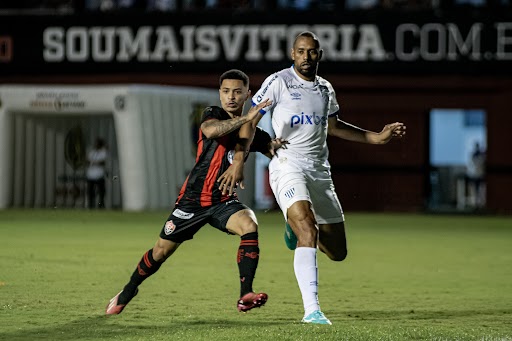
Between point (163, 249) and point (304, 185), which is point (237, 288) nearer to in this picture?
point (163, 249)

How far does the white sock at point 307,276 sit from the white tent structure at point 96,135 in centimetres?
1817

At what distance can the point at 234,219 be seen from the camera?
917 cm

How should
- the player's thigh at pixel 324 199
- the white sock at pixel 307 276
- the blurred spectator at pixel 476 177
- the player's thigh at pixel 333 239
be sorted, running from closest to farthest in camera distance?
the white sock at pixel 307 276, the player's thigh at pixel 324 199, the player's thigh at pixel 333 239, the blurred spectator at pixel 476 177

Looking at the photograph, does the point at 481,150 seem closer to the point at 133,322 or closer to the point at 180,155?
the point at 180,155

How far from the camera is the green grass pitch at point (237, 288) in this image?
335 inches

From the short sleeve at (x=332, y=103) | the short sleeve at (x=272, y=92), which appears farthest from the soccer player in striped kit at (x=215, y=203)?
the short sleeve at (x=332, y=103)

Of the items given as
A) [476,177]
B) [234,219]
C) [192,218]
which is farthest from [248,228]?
[476,177]

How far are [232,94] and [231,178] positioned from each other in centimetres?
71

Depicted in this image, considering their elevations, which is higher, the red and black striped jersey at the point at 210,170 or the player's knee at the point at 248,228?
the red and black striped jersey at the point at 210,170

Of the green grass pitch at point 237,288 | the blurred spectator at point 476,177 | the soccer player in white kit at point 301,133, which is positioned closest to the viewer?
the green grass pitch at point 237,288

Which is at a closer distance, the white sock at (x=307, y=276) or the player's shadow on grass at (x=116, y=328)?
the player's shadow on grass at (x=116, y=328)

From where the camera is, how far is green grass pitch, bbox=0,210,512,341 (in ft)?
27.9

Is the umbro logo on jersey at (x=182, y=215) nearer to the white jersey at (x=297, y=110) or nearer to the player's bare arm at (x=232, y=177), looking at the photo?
the player's bare arm at (x=232, y=177)

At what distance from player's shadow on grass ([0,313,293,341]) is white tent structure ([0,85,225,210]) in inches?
700
